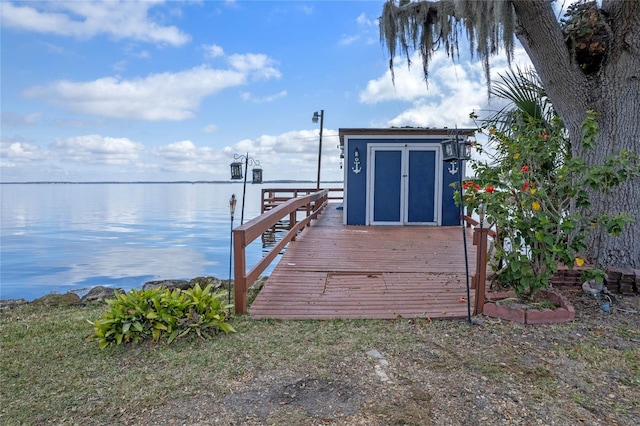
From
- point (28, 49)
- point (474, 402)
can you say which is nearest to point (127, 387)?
point (474, 402)

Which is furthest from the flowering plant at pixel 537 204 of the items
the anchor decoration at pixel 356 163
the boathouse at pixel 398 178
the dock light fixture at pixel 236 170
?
the anchor decoration at pixel 356 163

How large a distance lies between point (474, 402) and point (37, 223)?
90.5 feet

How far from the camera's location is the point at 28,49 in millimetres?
11727

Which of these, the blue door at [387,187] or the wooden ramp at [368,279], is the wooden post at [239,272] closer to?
the wooden ramp at [368,279]

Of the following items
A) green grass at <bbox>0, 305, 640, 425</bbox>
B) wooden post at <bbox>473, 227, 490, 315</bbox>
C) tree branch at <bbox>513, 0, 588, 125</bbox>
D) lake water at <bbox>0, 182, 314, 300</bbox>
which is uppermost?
tree branch at <bbox>513, 0, 588, 125</bbox>

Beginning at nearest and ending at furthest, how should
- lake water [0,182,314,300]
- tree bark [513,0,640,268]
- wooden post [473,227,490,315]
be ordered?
1. wooden post [473,227,490,315]
2. tree bark [513,0,640,268]
3. lake water [0,182,314,300]

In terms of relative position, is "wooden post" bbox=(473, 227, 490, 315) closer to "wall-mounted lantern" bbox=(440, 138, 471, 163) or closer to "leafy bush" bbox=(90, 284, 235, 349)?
"wall-mounted lantern" bbox=(440, 138, 471, 163)

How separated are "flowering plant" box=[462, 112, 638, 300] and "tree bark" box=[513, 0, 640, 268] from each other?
1.88 feet

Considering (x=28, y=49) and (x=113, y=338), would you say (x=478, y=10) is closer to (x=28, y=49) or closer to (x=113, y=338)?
(x=113, y=338)

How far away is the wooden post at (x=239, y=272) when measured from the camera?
3090mm

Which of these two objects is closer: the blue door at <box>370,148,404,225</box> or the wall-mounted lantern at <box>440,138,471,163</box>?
the wall-mounted lantern at <box>440,138,471,163</box>

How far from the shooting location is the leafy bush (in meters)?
2.60

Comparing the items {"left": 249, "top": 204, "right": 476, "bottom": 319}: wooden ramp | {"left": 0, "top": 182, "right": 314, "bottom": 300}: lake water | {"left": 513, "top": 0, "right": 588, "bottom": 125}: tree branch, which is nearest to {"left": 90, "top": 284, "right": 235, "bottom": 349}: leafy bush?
{"left": 249, "top": 204, "right": 476, "bottom": 319}: wooden ramp

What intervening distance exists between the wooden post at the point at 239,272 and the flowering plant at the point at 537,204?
6.30 feet
